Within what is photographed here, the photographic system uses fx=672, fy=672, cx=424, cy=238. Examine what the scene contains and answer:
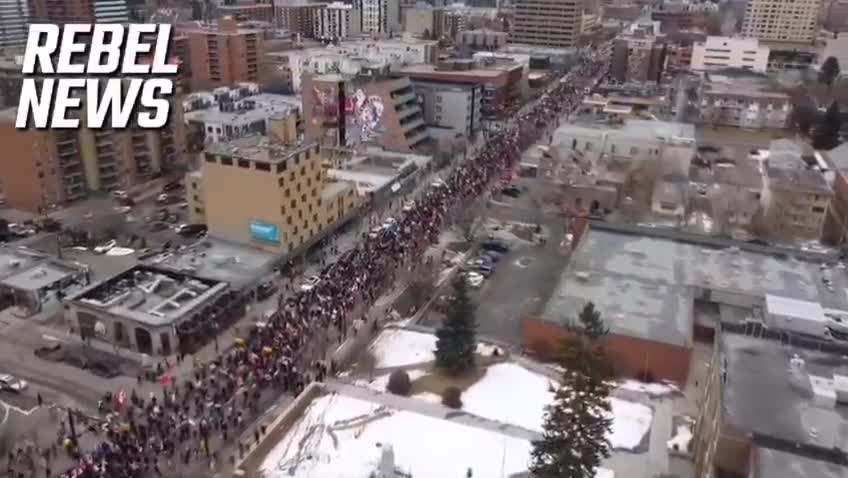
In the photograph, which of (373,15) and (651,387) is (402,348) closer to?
(651,387)

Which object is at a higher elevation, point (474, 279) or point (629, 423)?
point (474, 279)

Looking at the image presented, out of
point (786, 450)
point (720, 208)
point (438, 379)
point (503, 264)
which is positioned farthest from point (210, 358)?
point (720, 208)

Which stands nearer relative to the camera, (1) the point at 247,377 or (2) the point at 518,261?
(1) the point at 247,377

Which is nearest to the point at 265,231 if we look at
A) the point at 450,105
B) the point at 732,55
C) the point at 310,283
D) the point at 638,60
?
the point at 310,283

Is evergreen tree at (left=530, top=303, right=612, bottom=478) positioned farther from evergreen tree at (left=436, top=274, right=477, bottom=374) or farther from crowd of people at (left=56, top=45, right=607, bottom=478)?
crowd of people at (left=56, top=45, right=607, bottom=478)

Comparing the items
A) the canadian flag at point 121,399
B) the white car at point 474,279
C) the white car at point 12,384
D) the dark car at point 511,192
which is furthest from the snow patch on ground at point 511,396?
the dark car at point 511,192

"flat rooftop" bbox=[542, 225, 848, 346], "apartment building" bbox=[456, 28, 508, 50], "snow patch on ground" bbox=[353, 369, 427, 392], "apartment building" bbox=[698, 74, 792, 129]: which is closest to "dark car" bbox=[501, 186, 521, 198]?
"flat rooftop" bbox=[542, 225, 848, 346]
